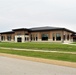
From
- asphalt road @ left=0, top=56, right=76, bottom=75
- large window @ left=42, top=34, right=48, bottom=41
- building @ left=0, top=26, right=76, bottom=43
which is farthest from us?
large window @ left=42, top=34, right=48, bottom=41

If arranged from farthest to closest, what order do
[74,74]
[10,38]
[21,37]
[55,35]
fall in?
[10,38] < [21,37] < [55,35] < [74,74]

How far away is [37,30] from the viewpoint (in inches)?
2721

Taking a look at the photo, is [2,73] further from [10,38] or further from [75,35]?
[10,38]

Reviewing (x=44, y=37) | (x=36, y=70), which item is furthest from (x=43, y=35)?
(x=36, y=70)

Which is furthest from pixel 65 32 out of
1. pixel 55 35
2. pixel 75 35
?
pixel 75 35

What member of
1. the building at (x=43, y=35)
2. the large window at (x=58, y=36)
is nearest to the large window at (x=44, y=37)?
the building at (x=43, y=35)

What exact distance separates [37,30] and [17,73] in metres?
60.4

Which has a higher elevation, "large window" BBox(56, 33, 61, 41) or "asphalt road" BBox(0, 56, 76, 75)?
"asphalt road" BBox(0, 56, 76, 75)

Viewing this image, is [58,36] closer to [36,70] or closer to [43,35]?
[43,35]

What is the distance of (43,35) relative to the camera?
6869 centimetres

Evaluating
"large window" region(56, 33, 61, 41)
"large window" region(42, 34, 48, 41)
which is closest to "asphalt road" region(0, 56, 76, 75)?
"large window" region(56, 33, 61, 41)

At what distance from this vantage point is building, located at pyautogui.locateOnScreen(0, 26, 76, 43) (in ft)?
212

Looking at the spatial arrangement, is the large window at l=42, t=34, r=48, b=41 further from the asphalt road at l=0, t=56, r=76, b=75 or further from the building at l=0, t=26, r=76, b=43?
the asphalt road at l=0, t=56, r=76, b=75

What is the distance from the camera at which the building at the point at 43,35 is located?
64.5 metres
